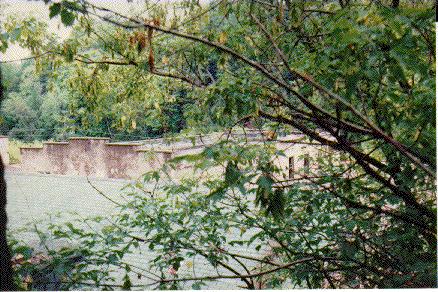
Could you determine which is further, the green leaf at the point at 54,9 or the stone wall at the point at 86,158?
the stone wall at the point at 86,158

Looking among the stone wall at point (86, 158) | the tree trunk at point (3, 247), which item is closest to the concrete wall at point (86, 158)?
the stone wall at point (86, 158)

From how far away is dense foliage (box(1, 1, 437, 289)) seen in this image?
0.84 metres

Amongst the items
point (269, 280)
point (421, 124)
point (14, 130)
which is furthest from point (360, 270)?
point (14, 130)

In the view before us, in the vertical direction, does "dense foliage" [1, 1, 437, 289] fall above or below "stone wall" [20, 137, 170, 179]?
below

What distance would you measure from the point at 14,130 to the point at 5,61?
1291 mm

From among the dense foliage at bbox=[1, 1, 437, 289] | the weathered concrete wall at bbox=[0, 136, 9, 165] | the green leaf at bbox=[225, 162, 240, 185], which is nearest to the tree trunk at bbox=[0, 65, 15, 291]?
the weathered concrete wall at bbox=[0, 136, 9, 165]

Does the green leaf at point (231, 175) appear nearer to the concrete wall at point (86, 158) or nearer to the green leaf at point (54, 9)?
the green leaf at point (54, 9)

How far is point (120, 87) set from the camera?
1.97 metres

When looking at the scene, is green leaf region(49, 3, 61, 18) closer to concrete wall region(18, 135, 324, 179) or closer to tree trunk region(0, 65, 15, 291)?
tree trunk region(0, 65, 15, 291)

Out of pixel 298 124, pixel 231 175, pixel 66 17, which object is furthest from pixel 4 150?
pixel 298 124

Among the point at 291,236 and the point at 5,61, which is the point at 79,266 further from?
the point at 291,236

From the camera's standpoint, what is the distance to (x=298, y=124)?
4.23ft

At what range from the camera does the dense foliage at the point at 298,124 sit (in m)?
0.84

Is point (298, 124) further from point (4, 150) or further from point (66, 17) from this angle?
point (4, 150)
